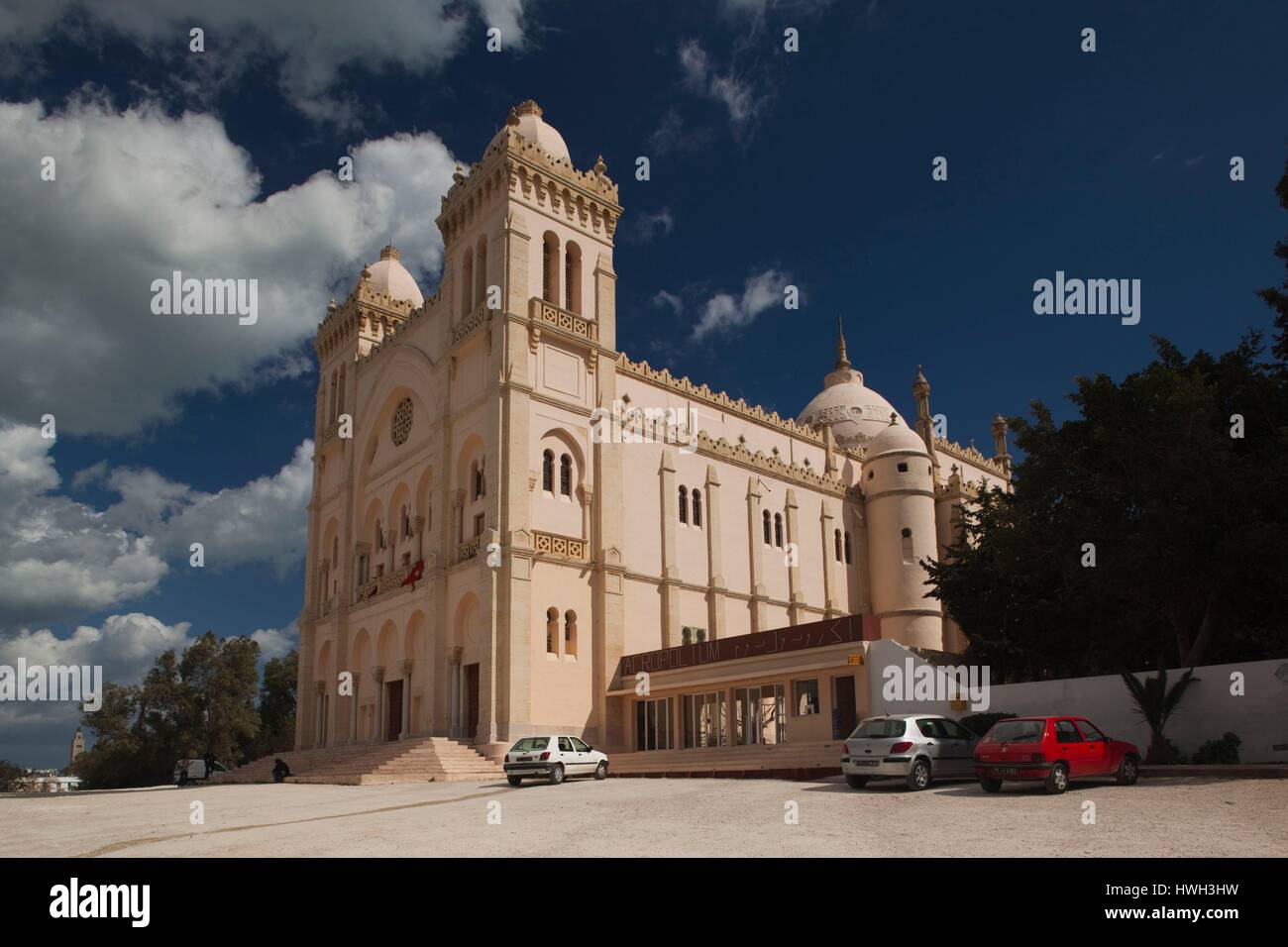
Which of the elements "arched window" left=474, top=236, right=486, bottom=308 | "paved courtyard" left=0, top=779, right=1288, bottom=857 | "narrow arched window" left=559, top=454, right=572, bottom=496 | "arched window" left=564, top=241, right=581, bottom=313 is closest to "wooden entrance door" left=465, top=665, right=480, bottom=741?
"narrow arched window" left=559, top=454, right=572, bottom=496

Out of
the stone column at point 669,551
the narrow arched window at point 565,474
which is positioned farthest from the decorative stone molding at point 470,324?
the stone column at point 669,551

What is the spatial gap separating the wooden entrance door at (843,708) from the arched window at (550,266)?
18.7 metres

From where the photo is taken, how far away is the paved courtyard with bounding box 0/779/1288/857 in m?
12.1

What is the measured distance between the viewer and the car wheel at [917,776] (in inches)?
801

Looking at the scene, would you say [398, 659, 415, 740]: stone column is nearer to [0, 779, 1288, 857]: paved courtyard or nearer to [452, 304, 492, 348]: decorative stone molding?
[452, 304, 492, 348]: decorative stone molding

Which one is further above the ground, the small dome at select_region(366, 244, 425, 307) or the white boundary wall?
the small dome at select_region(366, 244, 425, 307)

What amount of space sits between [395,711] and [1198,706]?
30168 mm

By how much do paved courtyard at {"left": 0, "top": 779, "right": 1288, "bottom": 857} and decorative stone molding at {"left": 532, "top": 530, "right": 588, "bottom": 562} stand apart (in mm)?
13198

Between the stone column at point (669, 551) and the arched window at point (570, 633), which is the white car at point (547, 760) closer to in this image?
the arched window at point (570, 633)

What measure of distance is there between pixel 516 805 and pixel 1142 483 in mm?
14918

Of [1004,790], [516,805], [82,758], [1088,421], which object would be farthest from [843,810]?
[82,758]

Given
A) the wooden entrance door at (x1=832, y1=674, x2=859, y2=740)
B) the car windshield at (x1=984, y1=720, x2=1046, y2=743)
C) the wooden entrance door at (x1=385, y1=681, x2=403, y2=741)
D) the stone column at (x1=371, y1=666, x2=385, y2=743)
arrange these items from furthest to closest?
the stone column at (x1=371, y1=666, x2=385, y2=743) < the wooden entrance door at (x1=385, y1=681, x2=403, y2=741) < the wooden entrance door at (x1=832, y1=674, x2=859, y2=740) < the car windshield at (x1=984, y1=720, x2=1046, y2=743)

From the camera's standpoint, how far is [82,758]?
59562 millimetres
